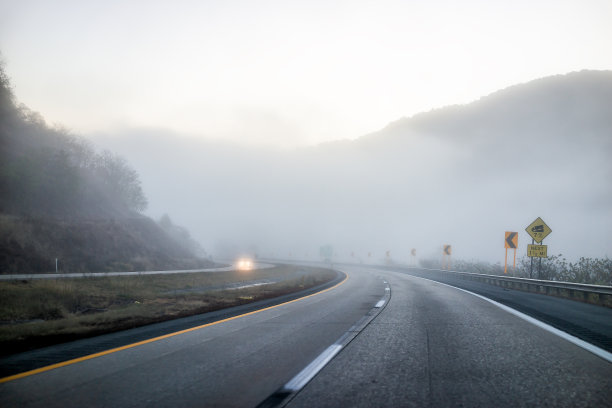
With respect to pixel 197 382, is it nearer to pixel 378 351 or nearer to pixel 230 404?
pixel 230 404

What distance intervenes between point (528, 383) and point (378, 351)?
2.08 metres

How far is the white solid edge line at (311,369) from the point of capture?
406cm

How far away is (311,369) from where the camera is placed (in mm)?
4691

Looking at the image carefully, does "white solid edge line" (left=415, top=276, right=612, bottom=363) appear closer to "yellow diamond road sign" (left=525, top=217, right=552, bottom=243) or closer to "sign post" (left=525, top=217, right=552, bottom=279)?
"sign post" (left=525, top=217, right=552, bottom=279)

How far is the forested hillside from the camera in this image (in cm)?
3130

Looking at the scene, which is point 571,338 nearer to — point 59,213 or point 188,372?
point 188,372

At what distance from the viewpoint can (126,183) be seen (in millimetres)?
66875

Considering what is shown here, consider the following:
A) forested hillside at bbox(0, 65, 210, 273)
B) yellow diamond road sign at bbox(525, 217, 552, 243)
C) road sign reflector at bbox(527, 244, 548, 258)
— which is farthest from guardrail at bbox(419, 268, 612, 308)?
forested hillside at bbox(0, 65, 210, 273)

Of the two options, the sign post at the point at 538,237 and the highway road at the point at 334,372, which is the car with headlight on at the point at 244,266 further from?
the highway road at the point at 334,372

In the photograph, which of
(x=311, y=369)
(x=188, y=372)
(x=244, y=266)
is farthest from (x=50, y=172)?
(x=311, y=369)

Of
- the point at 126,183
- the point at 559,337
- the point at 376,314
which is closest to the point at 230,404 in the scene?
the point at 559,337

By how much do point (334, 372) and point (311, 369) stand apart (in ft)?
0.94

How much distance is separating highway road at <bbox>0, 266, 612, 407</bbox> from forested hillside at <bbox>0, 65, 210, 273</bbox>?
93.8 ft

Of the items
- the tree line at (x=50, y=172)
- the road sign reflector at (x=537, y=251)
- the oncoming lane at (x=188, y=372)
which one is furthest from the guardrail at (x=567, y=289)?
the tree line at (x=50, y=172)
